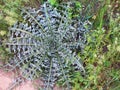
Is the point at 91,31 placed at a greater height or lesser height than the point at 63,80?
Answer: greater

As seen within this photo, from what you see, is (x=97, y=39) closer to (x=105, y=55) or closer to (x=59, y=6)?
(x=105, y=55)

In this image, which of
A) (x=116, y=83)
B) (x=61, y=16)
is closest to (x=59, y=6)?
(x=61, y=16)

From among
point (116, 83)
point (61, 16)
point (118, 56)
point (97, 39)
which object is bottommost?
point (116, 83)
